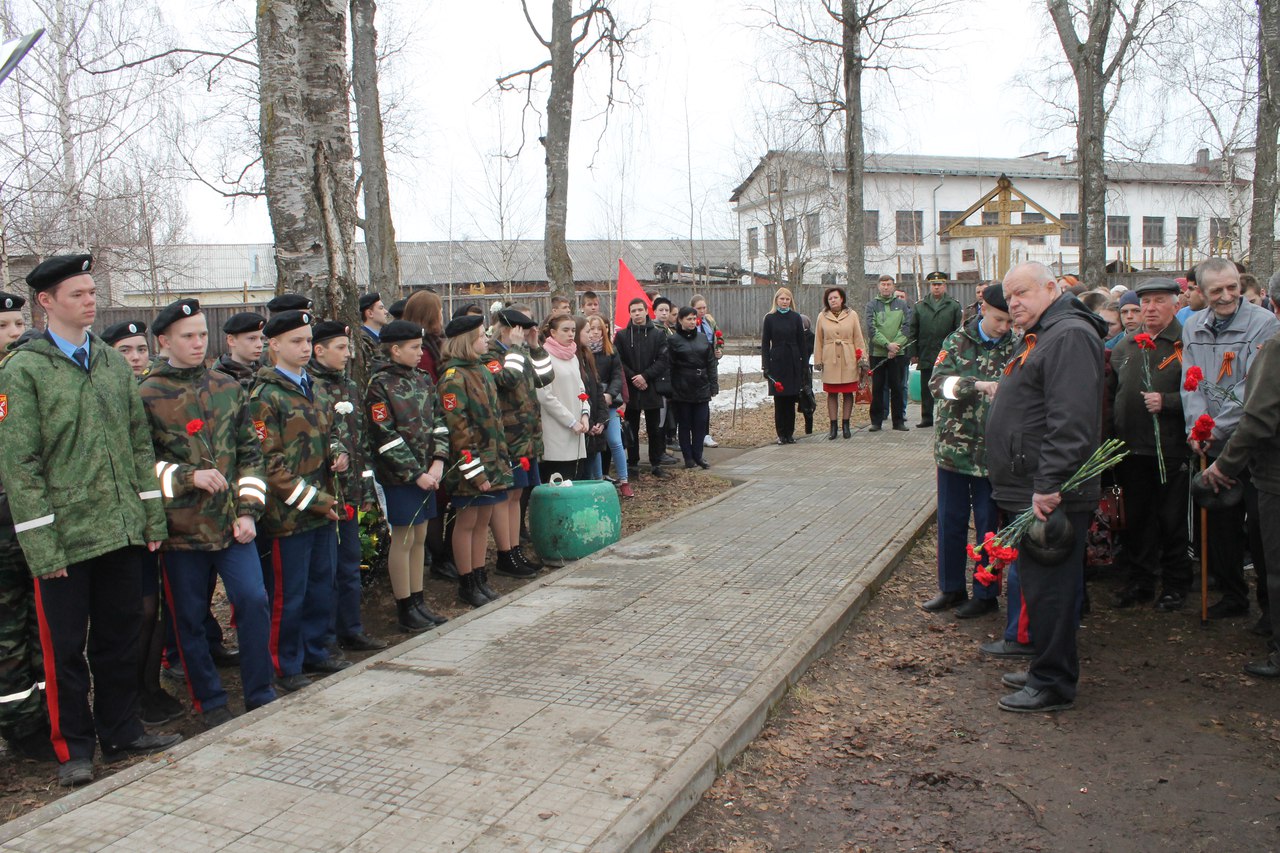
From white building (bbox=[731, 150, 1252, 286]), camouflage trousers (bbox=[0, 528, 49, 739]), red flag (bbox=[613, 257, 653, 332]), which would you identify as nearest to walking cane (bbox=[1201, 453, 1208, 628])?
camouflage trousers (bbox=[0, 528, 49, 739])

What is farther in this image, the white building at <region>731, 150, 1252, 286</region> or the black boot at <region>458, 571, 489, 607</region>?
the white building at <region>731, 150, 1252, 286</region>

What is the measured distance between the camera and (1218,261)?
591cm

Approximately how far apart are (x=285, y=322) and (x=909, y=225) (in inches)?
1949

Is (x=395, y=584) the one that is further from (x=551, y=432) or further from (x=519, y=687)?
(x=551, y=432)

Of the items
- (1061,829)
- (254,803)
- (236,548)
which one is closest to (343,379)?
(236,548)

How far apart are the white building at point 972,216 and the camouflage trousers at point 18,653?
37580mm

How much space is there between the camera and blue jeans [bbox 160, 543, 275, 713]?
4793mm

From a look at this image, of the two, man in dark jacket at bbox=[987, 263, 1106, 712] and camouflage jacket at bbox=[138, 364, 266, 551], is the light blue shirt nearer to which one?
camouflage jacket at bbox=[138, 364, 266, 551]

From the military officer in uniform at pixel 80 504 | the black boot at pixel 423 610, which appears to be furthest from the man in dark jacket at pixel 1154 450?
the military officer in uniform at pixel 80 504

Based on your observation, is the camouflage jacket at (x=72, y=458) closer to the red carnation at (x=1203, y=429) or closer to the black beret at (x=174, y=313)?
the black beret at (x=174, y=313)

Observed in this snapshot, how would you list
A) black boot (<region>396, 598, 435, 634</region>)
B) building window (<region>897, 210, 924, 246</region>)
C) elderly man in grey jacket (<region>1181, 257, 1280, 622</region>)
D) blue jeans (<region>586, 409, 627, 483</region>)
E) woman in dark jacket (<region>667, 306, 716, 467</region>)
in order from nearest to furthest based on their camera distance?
1. elderly man in grey jacket (<region>1181, 257, 1280, 622</region>)
2. black boot (<region>396, 598, 435, 634</region>)
3. blue jeans (<region>586, 409, 627, 483</region>)
4. woman in dark jacket (<region>667, 306, 716, 467</region>)
5. building window (<region>897, 210, 924, 246</region>)

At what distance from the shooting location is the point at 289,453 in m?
5.24

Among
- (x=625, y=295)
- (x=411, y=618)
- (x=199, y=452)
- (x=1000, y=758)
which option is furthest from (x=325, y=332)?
(x=625, y=295)

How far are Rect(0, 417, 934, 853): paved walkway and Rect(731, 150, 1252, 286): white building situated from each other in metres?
35.4
